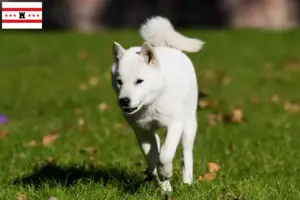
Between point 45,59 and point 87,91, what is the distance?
161 inches

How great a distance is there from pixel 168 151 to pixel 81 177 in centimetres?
131

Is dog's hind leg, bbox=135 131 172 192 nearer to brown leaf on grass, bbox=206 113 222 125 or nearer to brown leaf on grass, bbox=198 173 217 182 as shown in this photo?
brown leaf on grass, bbox=198 173 217 182

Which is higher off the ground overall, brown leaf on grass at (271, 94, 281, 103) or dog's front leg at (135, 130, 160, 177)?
dog's front leg at (135, 130, 160, 177)

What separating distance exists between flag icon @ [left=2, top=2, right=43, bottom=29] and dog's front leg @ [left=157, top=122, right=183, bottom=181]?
4.40m

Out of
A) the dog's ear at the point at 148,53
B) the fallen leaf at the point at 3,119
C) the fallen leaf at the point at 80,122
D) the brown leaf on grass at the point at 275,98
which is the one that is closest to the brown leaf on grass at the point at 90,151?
the fallen leaf at the point at 80,122

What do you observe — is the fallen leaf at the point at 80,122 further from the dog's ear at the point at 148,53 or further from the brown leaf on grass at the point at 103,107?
the dog's ear at the point at 148,53

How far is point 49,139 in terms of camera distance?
8.21 m

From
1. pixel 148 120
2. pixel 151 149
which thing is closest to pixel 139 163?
pixel 151 149

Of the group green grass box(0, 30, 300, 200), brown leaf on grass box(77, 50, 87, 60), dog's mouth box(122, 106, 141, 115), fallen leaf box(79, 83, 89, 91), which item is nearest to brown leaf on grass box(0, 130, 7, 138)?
green grass box(0, 30, 300, 200)

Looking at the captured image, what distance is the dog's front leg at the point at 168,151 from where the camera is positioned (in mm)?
5223

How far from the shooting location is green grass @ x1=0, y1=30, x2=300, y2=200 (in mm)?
5629

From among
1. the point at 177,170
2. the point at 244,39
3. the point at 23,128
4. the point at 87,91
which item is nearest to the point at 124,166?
the point at 177,170

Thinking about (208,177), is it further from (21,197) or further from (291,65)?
(291,65)

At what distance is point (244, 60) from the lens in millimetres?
15789
